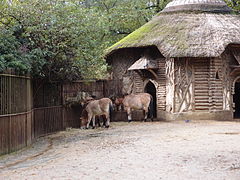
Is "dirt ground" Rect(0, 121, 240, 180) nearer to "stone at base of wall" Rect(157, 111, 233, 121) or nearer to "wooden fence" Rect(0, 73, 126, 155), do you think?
"wooden fence" Rect(0, 73, 126, 155)

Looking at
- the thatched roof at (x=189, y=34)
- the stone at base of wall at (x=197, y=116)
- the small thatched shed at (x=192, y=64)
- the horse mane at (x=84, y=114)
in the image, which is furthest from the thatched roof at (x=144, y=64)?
the horse mane at (x=84, y=114)

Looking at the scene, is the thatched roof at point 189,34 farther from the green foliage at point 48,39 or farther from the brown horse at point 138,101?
the green foliage at point 48,39

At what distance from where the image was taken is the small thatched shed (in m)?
17.6

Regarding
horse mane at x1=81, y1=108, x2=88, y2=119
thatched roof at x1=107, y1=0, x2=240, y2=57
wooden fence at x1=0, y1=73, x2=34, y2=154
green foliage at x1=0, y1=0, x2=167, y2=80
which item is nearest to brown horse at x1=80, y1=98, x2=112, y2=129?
horse mane at x1=81, y1=108, x2=88, y2=119

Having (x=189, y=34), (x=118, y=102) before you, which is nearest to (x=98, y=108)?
(x=118, y=102)

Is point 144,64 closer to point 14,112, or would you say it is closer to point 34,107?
point 34,107

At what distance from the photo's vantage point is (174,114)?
58.3 ft

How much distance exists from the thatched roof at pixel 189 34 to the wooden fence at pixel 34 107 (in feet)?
9.53

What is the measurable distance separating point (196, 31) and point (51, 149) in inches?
405

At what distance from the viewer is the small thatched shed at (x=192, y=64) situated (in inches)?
695

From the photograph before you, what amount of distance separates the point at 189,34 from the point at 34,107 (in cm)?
844

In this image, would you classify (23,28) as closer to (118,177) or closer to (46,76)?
(46,76)

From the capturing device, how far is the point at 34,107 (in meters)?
13.7

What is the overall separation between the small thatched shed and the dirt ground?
4.17 m
